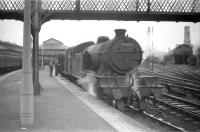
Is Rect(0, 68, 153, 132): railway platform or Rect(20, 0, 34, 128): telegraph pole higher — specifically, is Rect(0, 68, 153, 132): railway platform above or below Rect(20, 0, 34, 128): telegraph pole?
below

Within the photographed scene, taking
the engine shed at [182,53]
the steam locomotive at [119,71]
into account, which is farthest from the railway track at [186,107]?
the engine shed at [182,53]

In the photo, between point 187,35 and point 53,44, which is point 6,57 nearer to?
point 187,35

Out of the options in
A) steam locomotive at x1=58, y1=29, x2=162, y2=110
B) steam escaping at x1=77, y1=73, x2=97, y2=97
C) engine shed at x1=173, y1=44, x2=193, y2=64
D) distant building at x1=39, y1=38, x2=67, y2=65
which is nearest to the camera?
steam locomotive at x1=58, y1=29, x2=162, y2=110

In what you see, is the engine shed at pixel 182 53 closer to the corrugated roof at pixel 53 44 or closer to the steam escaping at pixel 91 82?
the steam escaping at pixel 91 82

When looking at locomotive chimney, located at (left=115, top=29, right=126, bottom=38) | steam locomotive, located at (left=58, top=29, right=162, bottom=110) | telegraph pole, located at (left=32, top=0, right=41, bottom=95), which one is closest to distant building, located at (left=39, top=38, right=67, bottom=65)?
telegraph pole, located at (left=32, top=0, right=41, bottom=95)

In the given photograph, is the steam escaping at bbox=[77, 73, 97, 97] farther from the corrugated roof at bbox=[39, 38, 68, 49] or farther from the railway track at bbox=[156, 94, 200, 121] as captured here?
the corrugated roof at bbox=[39, 38, 68, 49]

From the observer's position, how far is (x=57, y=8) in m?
14.5

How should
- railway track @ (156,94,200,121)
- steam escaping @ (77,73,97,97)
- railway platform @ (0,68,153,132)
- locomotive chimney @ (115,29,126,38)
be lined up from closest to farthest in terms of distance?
railway platform @ (0,68,153,132) < railway track @ (156,94,200,121) < locomotive chimney @ (115,29,126,38) < steam escaping @ (77,73,97,97)

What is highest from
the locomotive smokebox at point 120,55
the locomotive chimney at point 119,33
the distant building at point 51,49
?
the distant building at point 51,49

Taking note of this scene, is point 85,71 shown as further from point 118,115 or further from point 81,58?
point 118,115

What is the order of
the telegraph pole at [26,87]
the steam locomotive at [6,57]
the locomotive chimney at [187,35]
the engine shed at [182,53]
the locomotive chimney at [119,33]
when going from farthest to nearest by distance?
the locomotive chimney at [187,35]
the engine shed at [182,53]
the steam locomotive at [6,57]
the locomotive chimney at [119,33]
the telegraph pole at [26,87]

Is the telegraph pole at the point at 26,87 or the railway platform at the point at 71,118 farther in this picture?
the telegraph pole at the point at 26,87

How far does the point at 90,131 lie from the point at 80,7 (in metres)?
8.86

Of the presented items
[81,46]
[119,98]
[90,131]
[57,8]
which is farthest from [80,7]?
[90,131]
